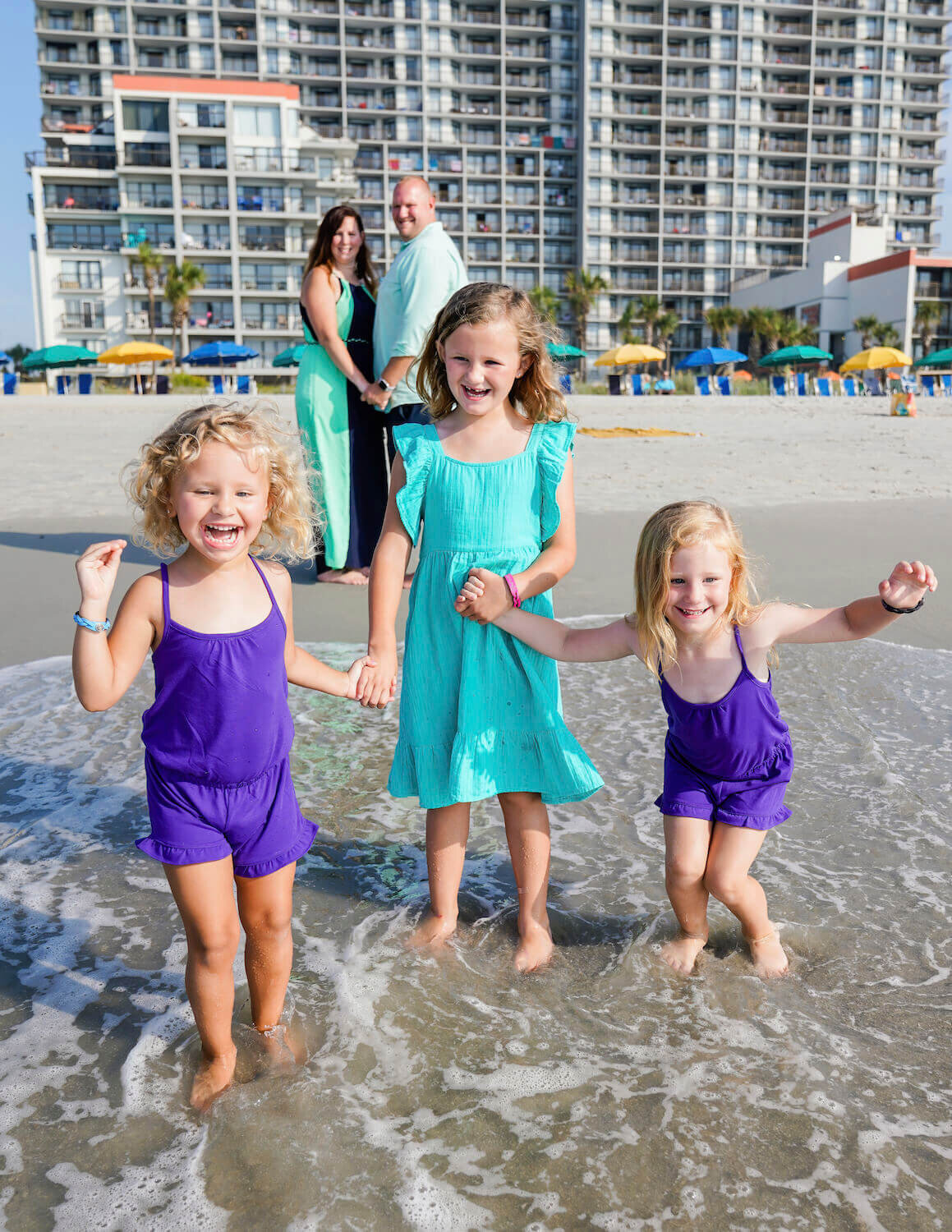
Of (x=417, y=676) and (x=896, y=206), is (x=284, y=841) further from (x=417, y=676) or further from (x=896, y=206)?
(x=896, y=206)

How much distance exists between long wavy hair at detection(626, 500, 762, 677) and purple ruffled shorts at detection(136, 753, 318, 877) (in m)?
0.76

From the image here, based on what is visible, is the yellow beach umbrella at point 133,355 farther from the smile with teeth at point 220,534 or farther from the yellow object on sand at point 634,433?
the smile with teeth at point 220,534

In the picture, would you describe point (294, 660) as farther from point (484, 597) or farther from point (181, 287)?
point (181, 287)

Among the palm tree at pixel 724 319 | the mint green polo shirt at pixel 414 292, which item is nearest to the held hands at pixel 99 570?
the mint green polo shirt at pixel 414 292

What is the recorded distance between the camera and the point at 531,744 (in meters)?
2.22

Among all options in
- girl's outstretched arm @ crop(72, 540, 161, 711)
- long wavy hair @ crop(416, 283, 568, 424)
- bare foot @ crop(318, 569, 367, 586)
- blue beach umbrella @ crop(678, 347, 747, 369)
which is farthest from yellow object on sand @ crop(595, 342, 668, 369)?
girl's outstretched arm @ crop(72, 540, 161, 711)

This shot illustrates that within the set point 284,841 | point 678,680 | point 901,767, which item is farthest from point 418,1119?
point 901,767

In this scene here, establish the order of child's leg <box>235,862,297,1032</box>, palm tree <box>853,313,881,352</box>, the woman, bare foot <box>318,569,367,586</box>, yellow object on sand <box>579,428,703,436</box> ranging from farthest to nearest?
palm tree <box>853,313,881,352</box>
yellow object on sand <box>579,428,703,436</box>
bare foot <box>318,569,367,586</box>
the woman
child's leg <box>235,862,297,1032</box>

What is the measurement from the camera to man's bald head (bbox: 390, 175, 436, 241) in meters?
4.63

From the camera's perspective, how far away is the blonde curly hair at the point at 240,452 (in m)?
1.76

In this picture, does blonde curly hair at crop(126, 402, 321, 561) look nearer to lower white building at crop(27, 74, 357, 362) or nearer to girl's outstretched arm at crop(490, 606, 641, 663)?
girl's outstretched arm at crop(490, 606, 641, 663)

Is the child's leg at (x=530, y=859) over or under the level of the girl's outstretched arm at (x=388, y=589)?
under

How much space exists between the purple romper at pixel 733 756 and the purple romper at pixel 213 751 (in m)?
0.84

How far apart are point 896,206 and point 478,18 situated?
29.2 m
